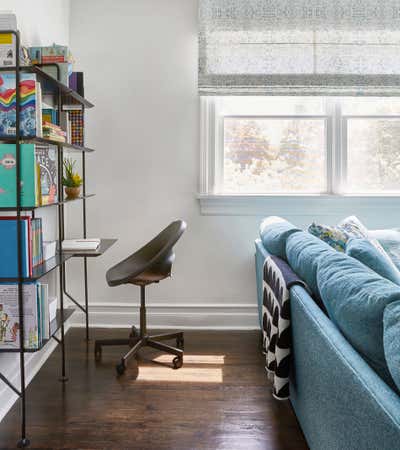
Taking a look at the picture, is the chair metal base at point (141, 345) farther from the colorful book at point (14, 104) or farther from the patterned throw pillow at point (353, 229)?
the colorful book at point (14, 104)

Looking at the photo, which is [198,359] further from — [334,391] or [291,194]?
[334,391]

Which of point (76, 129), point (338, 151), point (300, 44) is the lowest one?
point (338, 151)

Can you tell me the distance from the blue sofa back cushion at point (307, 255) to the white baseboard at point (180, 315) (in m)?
1.40

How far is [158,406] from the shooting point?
237 cm

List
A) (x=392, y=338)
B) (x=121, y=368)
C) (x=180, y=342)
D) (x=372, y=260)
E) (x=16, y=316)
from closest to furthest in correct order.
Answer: (x=392, y=338), (x=372, y=260), (x=16, y=316), (x=121, y=368), (x=180, y=342)

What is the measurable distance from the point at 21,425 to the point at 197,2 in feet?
10.1

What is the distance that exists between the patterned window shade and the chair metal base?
1.87 m

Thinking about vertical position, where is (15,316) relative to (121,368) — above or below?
above

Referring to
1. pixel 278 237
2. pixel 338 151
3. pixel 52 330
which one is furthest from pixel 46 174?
pixel 338 151

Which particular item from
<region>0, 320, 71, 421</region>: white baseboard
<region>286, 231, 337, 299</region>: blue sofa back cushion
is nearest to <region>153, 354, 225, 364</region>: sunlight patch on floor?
<region>0, 320, 71, 421</region>: white baseboard

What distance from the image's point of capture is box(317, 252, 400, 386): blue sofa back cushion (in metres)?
1.22

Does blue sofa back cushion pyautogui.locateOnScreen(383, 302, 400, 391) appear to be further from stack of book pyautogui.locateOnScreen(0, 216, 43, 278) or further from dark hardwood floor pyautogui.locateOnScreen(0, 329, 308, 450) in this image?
stack of book pyautogui.locateOnScreen(0, 216, 43, 278)

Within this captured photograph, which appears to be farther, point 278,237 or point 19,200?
point 278,237

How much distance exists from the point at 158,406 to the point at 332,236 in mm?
1325
